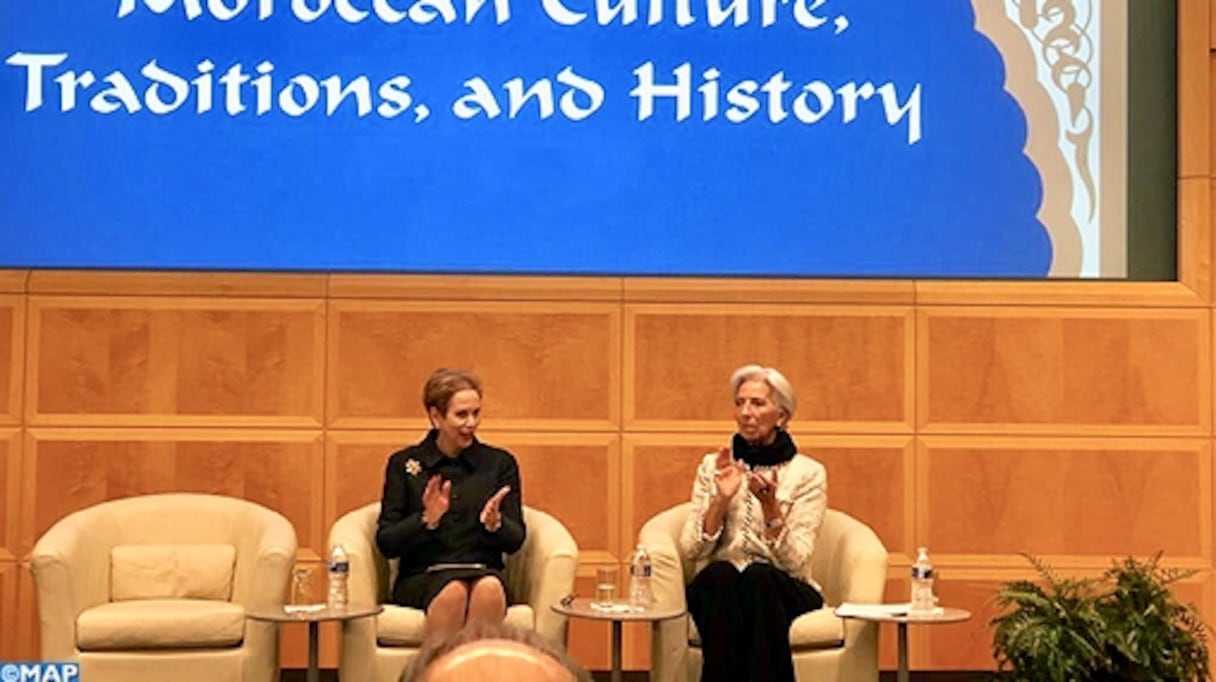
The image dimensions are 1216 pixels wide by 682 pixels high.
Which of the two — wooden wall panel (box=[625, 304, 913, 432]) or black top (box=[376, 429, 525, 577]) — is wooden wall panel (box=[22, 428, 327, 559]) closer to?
black top (box=[376, 429, 525, 577])

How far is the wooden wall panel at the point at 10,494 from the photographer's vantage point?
6879mm

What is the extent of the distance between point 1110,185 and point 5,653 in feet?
15.4

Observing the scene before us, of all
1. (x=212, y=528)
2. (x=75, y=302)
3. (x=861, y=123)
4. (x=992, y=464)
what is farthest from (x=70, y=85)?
(x=992, y=464)

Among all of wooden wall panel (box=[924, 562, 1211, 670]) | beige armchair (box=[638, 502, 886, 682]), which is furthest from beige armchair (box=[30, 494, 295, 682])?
wooden wall panel (box=[924, 562, 1211, 670])

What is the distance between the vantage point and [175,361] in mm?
6918

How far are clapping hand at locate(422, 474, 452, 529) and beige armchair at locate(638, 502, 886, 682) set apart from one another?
0.70m

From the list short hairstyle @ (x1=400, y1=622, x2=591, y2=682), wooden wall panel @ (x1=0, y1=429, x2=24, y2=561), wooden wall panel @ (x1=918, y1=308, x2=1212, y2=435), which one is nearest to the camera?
short hairstyle @ (x1=400, y1=622, x2=591, y2=682)

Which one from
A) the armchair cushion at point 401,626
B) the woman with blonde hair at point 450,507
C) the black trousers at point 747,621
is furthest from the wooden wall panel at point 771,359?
the armchair cushion at point 401,626

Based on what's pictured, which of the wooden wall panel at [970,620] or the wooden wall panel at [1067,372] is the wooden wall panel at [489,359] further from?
the wooden wall panel at [970,620]

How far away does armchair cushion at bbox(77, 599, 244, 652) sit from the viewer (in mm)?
5715

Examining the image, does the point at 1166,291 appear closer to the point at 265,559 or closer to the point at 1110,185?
the point at 1110,185

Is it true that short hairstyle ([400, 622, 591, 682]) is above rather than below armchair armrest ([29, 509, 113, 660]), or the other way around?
above

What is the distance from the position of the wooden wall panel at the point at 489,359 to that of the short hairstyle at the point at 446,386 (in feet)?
3.25

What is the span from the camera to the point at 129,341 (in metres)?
6.90
